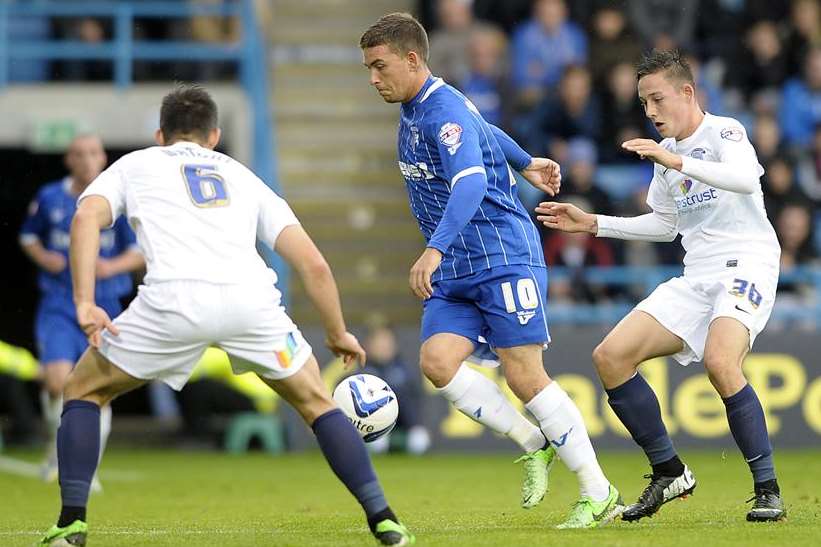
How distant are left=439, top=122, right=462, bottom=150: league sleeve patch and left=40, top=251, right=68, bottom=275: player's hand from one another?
5.02m

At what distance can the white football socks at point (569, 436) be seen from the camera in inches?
293

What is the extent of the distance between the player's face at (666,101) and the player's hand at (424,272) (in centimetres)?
154

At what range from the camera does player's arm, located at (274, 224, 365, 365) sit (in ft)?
21.0

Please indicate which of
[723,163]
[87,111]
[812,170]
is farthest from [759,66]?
[723,163]

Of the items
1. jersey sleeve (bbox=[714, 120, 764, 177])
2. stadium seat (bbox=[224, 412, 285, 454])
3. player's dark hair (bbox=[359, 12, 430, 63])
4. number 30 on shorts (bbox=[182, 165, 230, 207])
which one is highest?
player's dark hair (bbox=[359, 12, 430, 63])

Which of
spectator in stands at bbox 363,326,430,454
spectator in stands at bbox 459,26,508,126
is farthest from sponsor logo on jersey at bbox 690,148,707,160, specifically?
spectator in stands at bbox 459,26,508,126

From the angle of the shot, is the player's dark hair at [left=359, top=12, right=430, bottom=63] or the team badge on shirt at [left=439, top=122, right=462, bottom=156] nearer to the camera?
the team badge on shirt at [left=439, top=122, right=462, bottom=156]

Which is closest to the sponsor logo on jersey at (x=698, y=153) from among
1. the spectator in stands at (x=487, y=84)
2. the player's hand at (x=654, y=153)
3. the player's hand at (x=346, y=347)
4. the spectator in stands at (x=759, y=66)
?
the player's hand at (x=654, y=153)

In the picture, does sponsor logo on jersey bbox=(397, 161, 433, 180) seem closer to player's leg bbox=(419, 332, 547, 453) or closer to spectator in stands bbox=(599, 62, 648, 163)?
player's leg bbox=(419, 332, 547, 453)

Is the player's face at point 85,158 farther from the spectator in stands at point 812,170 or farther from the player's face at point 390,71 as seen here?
the spectator in stands at point 812,170

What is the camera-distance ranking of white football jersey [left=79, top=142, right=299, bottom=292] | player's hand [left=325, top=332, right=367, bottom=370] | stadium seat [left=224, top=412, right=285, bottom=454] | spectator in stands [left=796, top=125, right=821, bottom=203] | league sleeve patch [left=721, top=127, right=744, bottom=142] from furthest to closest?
spectator in stands [left=796, top=125, right=821, bottom=203]
stadium seat [left=224, top=412, right=285, bottom=454]
league sleeve patch [left=721, top=127, right=744, bottom=142]
player's hand [left=325, top=332, right=367, bottom=370]
white football jersey [left=79, top=142, right=299, bottom=292]

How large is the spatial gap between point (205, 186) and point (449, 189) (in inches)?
60.1

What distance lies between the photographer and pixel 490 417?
770cm

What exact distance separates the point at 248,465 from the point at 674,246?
5337 mm
